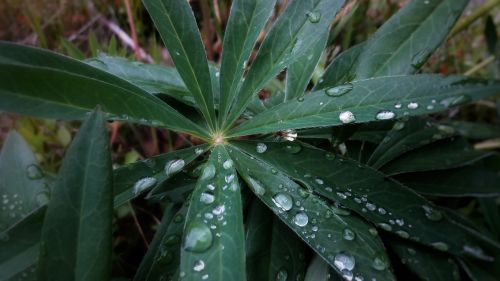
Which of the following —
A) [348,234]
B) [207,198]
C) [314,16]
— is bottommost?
[348,234]

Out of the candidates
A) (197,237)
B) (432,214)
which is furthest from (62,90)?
(432,214)

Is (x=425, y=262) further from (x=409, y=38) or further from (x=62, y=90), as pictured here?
(x=62, y=90)

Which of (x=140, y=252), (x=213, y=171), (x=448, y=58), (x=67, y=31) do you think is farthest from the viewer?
(x=67, y=31)

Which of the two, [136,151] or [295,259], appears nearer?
[295,259]

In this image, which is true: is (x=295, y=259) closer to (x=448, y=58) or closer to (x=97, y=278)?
(x=97, y=278)

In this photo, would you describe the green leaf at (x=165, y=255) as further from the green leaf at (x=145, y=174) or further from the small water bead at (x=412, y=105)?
the small water bead at (x=412, y=105)

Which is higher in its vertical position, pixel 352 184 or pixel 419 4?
pixel 419 4

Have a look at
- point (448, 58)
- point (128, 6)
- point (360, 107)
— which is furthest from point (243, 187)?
point (448, 58)

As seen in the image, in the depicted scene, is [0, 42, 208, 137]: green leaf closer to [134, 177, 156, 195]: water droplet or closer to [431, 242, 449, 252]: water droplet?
[134, 177, 156, 195]: water droplet
